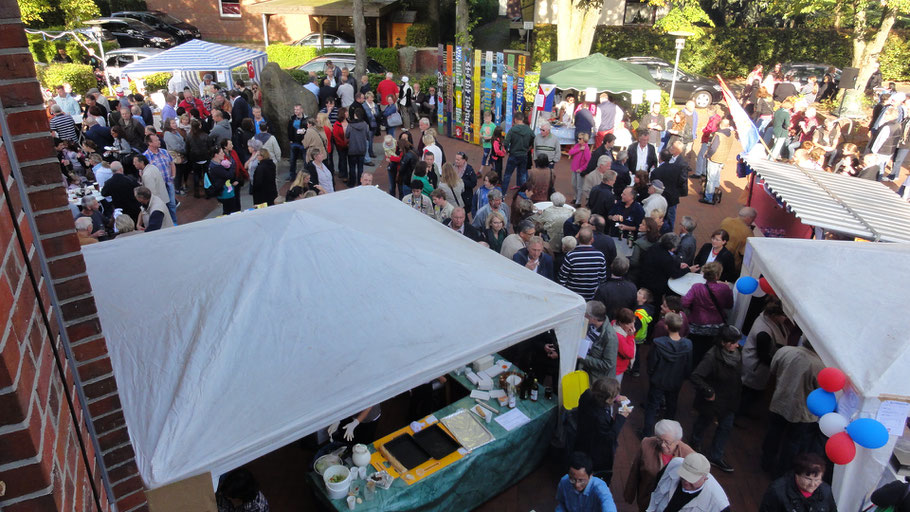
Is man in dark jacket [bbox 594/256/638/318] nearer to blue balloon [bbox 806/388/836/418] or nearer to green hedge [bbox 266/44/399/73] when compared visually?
blue balloon [bbox 806/388/836/418]

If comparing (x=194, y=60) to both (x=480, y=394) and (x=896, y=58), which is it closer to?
(x=480, y=394)

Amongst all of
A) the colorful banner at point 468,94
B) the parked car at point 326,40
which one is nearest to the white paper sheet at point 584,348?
the colorful banner at point 468,94

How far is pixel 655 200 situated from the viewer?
8.23m

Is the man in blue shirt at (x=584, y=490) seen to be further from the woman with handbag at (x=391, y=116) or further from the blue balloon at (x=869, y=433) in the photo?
the woman with handbag at (x=391, y=116)

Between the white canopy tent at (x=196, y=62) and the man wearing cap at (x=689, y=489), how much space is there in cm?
1410

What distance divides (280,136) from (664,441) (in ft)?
39.3

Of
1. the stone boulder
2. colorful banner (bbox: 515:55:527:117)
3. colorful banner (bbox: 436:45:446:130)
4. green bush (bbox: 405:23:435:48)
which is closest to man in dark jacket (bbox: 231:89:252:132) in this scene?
the stone boulder

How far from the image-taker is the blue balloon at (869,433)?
14.0 ft

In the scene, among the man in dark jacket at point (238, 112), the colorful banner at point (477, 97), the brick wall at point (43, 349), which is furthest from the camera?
the colorful banner at point (477, 97)

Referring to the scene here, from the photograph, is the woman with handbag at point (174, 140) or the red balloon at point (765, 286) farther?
the woman with handbag at point (174, 140)

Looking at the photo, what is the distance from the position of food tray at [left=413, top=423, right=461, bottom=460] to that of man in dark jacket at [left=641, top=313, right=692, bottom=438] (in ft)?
6.56

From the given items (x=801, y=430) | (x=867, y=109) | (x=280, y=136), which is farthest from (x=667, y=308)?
(x=867, y=109)

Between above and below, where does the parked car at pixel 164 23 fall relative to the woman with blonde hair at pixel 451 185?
above

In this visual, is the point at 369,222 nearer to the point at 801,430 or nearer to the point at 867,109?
the point at 801,430
